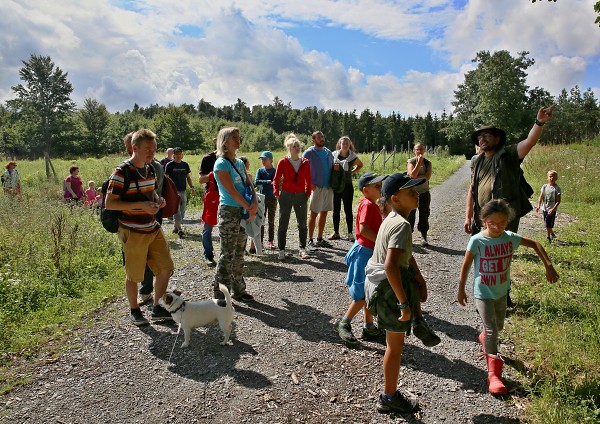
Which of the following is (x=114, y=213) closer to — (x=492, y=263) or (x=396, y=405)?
(x=396, y=405)

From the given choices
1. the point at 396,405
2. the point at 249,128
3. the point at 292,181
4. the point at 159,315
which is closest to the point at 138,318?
the point at 159,315

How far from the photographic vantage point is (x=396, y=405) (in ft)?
9.64

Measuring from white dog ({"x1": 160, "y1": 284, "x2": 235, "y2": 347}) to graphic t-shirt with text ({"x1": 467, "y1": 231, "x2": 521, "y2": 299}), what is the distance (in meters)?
2.42

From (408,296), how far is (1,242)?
711cm

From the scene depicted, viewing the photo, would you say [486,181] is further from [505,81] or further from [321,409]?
[505,81]

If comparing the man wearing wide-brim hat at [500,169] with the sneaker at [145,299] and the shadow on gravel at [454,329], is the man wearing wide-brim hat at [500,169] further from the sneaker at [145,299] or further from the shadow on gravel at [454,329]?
the sneaker at [145,299]

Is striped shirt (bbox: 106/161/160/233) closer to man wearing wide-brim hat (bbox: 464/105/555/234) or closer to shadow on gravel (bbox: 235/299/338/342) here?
shadow on gravel (bbox: 235/299/338/342)

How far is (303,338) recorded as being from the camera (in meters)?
4.22

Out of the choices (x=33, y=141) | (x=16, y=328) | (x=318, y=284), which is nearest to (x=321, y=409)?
(x=318, y=284)

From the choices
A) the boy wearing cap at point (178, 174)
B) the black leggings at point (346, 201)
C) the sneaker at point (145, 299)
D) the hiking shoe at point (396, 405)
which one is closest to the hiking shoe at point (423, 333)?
the hiking shoe at point (396, 405)

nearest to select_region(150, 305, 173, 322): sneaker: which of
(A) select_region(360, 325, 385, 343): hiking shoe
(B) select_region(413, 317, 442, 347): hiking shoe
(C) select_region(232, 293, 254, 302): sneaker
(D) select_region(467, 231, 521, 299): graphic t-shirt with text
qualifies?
(C) select_region(232, 293, 254, 302): sneaker

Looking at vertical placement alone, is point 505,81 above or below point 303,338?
above

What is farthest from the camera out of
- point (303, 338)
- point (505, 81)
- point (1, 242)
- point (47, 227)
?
point (505, 81)

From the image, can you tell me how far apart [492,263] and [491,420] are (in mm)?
1214
